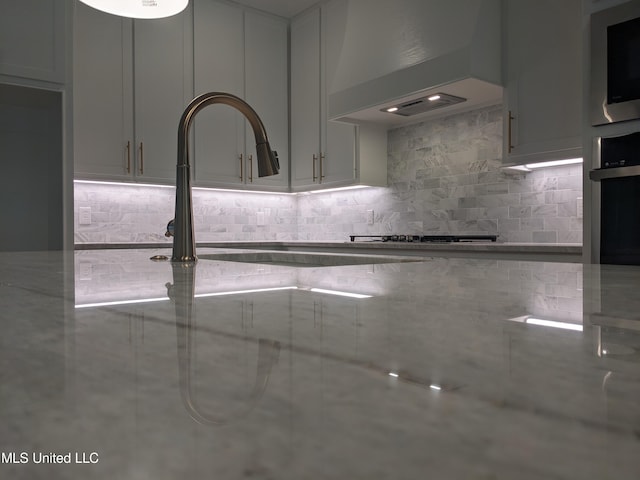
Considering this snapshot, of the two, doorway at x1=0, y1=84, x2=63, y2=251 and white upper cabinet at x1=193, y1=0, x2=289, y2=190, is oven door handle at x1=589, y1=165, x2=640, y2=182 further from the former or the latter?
doorway at x1=0, y1=84, x2=63, y2=251

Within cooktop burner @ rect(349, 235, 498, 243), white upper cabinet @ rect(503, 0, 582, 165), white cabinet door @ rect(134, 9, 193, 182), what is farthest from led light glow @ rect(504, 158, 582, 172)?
white cabinet door @ rect(134, 9, 193, 182)

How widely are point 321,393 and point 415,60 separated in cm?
314

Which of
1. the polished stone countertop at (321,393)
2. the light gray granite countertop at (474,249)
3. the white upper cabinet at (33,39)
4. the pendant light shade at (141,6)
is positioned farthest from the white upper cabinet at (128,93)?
the polished stone countertop at (321,393)

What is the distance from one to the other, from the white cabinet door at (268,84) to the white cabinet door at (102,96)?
1.01 metres

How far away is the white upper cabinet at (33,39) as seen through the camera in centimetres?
296

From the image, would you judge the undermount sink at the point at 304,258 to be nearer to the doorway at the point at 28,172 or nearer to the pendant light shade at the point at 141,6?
the pendant light shade at the point at 141,6

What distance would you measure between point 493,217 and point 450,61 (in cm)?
110

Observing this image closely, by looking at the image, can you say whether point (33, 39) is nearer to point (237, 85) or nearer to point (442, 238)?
point (237, 85)

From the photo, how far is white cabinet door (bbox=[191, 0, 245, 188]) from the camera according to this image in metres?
4.14

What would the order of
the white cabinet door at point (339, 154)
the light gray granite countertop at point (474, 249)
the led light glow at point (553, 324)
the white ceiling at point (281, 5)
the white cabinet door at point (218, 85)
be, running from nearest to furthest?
the led light glow at point (553, 324), the light gray granite countertop at point (474, 249), the white cabinet door at point (339, 154), the white cabinet door at point (218, 85), the white ceiling at point (281, 5)

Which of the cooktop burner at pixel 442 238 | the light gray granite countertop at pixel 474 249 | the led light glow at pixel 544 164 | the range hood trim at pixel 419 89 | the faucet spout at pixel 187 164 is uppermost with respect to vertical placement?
the range hood trim at pixel 419 89

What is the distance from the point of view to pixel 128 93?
3.79m

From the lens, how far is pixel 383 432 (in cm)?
16

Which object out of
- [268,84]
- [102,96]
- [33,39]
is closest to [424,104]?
[268,84]
